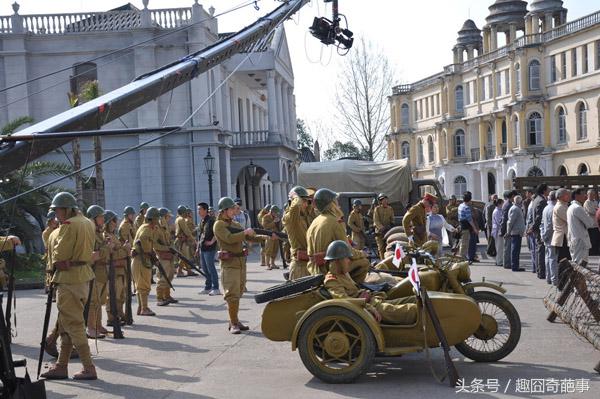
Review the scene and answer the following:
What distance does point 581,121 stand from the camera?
57062 mm

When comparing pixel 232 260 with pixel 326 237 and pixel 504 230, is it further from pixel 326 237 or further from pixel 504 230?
pixel 504 230

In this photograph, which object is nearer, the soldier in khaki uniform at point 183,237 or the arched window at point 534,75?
the soldier in khaki uniform at point 183,237

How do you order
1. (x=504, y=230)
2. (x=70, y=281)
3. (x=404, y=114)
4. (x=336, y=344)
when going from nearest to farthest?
(x=336, y=344)
(x=70, y=281)
(x=504, y=230)
(x=404, y=114)

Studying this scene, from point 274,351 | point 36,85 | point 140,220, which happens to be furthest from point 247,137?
point 274,351

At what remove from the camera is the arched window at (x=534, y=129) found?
62600 mm

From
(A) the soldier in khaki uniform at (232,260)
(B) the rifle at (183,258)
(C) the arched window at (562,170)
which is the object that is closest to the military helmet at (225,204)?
(A) the soldier in khaki uniform at (232,260)

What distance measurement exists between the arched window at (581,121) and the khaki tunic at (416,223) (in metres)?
45.0

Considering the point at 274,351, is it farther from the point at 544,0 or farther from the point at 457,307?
the point at 544,0

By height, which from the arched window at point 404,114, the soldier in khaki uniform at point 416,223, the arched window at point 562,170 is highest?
the arched window at point 404,114

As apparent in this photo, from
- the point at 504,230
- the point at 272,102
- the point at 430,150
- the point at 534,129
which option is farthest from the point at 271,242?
the point at 430,150

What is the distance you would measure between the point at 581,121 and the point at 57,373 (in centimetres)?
5363

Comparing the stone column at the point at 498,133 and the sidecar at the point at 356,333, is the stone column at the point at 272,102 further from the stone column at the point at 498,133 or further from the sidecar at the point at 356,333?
the sidecar at the point at 356,333

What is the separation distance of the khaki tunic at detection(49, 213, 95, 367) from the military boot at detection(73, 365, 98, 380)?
1.8 inches

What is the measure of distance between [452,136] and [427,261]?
69.1m
